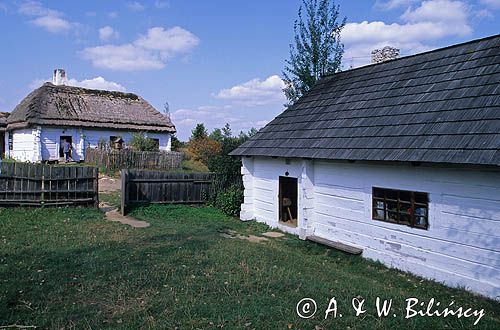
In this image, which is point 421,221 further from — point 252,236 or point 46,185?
point 46,185

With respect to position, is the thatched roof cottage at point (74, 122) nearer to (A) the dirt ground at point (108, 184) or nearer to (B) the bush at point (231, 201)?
(A) the dirt ground at point (108, 184)

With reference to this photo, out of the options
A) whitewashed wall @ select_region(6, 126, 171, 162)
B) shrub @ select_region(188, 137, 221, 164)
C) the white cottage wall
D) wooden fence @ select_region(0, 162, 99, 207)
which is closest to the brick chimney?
wooden fence @ select_region(0, 162, 99, 207)

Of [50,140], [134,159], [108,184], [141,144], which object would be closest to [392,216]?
[108,184]

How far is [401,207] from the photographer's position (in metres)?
8.42

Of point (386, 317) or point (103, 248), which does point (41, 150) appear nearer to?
point (103, 248)

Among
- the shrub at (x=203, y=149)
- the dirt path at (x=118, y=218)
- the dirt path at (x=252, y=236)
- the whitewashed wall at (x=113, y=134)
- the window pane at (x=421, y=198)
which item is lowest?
the dirt path at (x=252, y=236)

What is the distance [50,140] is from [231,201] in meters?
17.8

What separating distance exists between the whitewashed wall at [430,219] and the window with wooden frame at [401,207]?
0.37ft

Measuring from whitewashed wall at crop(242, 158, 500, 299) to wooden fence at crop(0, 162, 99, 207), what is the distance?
6780 mm

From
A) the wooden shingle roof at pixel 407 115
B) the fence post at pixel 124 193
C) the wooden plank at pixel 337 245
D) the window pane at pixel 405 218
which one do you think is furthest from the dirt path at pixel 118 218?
the window pane at pixel 405 218

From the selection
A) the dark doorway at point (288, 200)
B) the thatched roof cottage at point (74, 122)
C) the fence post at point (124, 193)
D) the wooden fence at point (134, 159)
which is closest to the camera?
the dark doorway at point (288, 200)

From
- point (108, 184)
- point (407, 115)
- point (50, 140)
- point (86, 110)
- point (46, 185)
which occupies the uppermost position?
point (86, 110)

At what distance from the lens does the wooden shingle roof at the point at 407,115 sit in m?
7.36

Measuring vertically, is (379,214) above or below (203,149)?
below
